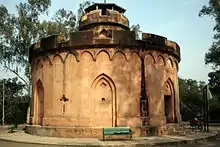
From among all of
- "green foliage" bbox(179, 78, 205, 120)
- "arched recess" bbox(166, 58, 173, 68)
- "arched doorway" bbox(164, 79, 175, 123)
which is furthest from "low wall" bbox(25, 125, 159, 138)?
"green foliage" bbox(179, 78, 205, 120)

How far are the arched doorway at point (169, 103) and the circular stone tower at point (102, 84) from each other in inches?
46.4

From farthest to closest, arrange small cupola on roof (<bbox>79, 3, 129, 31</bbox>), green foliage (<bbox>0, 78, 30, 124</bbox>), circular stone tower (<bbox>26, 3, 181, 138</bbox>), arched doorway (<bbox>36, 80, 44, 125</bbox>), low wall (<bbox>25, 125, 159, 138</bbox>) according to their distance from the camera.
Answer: green foliage (<bbox>0, 78, 30, 124</bbox>)
small cupola on roof (<bbox>79, 3, 129, 31</bbox>)
arched doorway (<bbox>36, 80, 44, 125</bbox>)
circular stone tower (<bbox>26, 3, 181, 138</bbox>)
low wall (<bbox>25, 125, 159, 138</bbox>)

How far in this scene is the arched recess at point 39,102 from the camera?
1691 cm

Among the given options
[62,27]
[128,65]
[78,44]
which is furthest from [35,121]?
[62,27]

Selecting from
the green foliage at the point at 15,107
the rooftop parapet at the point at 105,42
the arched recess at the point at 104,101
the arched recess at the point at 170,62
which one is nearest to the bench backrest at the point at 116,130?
the arched recess at the point at 104,101

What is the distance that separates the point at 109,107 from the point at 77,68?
2.73 meters

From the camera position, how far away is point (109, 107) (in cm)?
1481

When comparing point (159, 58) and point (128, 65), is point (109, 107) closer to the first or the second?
point (128, 65)

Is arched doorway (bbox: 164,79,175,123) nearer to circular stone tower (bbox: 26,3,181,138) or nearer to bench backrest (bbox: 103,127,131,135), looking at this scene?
circular stone tower (bbox: 26,3,181,138)

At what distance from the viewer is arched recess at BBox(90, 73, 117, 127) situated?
14664mm

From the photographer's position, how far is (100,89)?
49.2 feet

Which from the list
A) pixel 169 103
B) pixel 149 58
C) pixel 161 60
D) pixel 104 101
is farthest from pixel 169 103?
pixel 104 101

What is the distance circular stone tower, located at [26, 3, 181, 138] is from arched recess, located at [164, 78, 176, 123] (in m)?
1.19

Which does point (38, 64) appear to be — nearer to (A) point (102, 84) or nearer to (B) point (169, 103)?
(A) point (102, 84)
